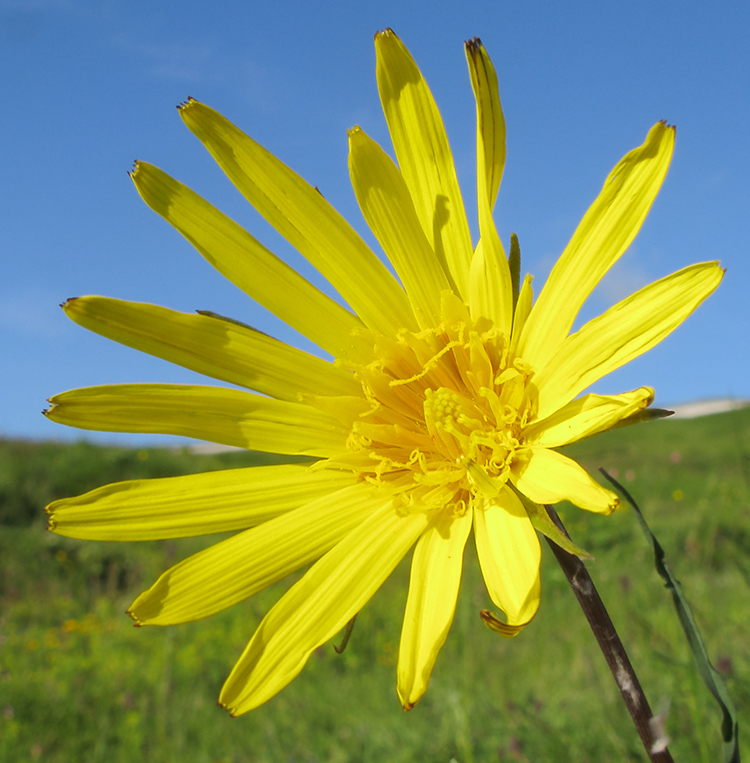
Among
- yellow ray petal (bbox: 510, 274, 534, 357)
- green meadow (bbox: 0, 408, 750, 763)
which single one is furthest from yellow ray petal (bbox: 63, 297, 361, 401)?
green meadow (bbox: 0, 408, 750, 763)

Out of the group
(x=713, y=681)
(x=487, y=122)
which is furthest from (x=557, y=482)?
(x=487, y=122)

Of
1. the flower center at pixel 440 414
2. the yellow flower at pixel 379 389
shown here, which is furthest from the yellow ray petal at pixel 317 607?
the flower center at pixel 440 414

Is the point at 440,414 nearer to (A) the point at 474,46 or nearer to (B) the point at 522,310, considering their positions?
(B) the point at 522,310

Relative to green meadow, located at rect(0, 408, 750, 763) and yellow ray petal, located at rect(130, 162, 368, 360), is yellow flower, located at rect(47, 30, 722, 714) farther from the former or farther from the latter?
green meadow, located at rect(0, 408, 750, 763)

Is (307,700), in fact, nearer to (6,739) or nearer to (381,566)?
(6,739)

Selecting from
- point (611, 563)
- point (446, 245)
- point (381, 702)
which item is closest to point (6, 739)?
point (381, 702)
